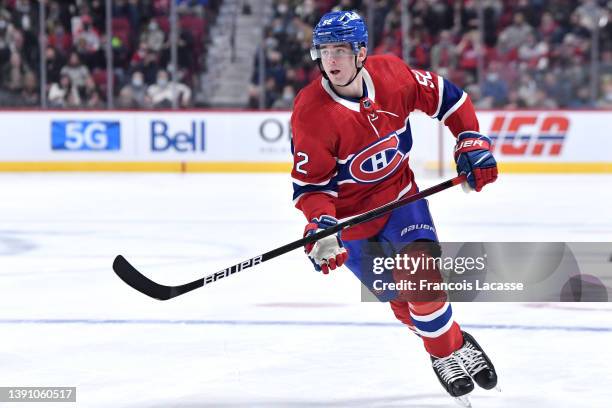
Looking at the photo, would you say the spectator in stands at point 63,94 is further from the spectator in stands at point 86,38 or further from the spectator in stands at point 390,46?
the spectator in stands at point 390,46

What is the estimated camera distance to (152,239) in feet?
22.2

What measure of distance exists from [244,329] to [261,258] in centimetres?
97

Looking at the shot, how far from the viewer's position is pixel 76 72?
12133 mm

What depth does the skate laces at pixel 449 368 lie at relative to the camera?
3.10 metres

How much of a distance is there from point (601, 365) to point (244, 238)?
11.4 feet

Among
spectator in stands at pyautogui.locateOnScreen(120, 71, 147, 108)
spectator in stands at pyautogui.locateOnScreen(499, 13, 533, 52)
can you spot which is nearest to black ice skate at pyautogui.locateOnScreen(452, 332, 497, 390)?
spectator in stands at pyautogui.locateOnScreen(499, 13, 533, 52)

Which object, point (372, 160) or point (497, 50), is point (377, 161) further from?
point (497, 50)

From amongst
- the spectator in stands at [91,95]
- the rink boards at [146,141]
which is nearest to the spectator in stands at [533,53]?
the rink boards at [146,141]

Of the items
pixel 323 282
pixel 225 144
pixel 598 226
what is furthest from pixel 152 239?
pixel 225 144

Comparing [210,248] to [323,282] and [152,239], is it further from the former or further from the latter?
[323,282]

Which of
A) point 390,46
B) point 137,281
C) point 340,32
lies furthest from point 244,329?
point 390,46

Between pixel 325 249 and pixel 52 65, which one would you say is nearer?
pixel 325 249

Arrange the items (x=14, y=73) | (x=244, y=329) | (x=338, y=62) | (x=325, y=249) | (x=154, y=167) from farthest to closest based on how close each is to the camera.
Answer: (x=154, y=167) < (x=14, y=73) < (x=244, y=329) < (x=338, y=62) < (x=325, y=249)

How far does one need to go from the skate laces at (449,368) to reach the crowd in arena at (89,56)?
30.2ft
